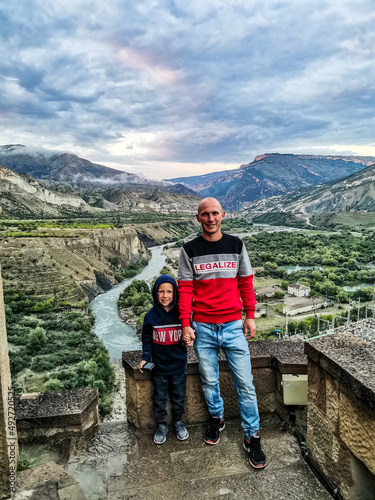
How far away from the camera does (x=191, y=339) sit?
10.8 feet

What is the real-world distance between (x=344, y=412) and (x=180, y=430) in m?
1.61

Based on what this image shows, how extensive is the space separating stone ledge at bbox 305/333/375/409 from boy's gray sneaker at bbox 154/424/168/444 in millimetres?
1576

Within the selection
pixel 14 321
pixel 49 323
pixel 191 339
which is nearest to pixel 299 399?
pixel 191 339

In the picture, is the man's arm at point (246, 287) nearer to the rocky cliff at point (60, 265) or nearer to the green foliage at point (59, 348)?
the green foliage at point (59, 348)

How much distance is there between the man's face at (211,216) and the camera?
3.30 meters

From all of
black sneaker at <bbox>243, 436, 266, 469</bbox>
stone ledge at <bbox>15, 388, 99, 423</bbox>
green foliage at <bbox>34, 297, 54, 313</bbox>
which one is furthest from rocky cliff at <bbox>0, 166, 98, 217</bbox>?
black sneaker at <bbox>243, 436, 266, 469</bbox>

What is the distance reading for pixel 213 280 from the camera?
332 centimetres

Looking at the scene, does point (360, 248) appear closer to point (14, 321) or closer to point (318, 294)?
point (318, 294)

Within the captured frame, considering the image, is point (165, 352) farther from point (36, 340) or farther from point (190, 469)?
point (36, 340)

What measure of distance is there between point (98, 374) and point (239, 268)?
19592 mm

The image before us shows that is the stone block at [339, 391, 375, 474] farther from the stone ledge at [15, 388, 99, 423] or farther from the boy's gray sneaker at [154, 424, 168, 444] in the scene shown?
the stone ledge at [15, 388, 99, 423]

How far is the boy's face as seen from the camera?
350cm

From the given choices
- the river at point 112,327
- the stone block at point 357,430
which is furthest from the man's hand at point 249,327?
the river at point 112,327

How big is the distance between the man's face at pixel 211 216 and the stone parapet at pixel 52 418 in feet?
7.00
